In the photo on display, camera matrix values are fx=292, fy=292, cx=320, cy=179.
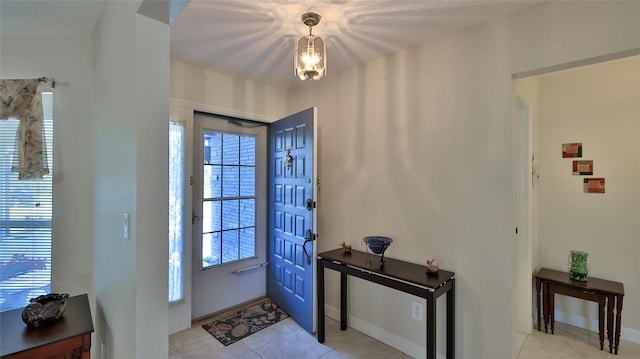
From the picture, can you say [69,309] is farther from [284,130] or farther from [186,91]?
[284,130]

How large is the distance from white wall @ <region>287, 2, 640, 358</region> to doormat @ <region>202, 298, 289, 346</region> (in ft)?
2.55

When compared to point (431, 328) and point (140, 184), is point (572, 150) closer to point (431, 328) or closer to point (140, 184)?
point (431, 328)

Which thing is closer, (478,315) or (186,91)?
(478,315)

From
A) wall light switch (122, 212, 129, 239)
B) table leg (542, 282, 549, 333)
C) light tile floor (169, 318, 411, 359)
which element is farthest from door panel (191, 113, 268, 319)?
table leg (542, 282, 549, 333)

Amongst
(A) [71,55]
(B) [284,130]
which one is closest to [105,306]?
(A) [71,55]

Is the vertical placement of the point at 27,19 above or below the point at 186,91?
above

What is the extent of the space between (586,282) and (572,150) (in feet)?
3.72

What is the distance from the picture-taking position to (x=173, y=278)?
2488mm

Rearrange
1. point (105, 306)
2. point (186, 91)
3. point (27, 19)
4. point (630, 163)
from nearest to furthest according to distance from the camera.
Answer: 1. point (105, 306)
2. point (27, 19)
3. point (630, 163)
4. point (186, 91)

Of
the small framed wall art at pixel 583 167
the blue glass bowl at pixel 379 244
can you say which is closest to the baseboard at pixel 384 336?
the blue glass bowl at pixel 379 244

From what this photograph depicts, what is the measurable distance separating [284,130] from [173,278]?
1.63m

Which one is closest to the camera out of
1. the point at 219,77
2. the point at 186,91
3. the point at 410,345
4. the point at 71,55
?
the point at 71,55

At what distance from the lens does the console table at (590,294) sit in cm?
221

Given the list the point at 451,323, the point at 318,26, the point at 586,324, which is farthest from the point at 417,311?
the point at 318,26
